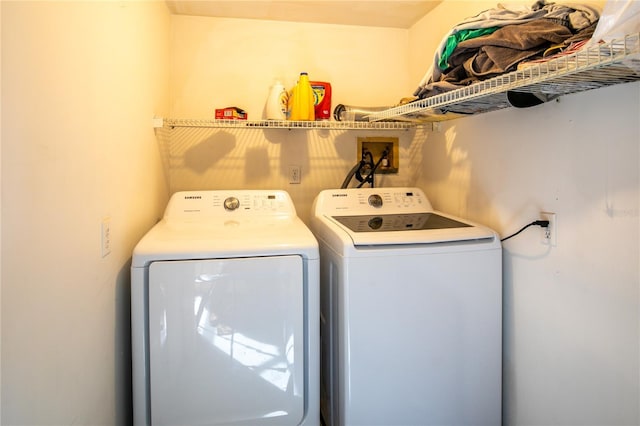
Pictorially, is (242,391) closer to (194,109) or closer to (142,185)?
(142,185)

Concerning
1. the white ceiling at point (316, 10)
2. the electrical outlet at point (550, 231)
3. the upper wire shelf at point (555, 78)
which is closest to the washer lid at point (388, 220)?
the electrical outlet at point (550, 231)

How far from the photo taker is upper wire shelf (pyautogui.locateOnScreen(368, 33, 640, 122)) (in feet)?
2.52

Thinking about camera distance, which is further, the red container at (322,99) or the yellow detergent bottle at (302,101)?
the red container at (322,99)

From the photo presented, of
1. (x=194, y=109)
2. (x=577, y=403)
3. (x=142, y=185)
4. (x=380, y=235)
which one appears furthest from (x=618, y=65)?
(x=194, y=109)

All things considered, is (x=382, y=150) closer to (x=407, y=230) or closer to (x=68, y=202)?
(x=407, y=230)

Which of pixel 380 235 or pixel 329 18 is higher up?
pixel 329 18

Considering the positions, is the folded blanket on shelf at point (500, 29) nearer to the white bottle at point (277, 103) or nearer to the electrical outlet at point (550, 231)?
the electrical outlet at point (550, 231)

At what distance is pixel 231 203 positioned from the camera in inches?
72.5

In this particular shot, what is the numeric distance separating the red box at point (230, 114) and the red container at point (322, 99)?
0.43 meters

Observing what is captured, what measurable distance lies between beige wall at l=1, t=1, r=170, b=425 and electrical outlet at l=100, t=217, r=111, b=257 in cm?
2

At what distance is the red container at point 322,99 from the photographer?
2.13 m

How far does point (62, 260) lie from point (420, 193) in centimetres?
165

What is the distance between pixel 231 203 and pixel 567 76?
4.69 ft

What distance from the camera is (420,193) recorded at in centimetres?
203
